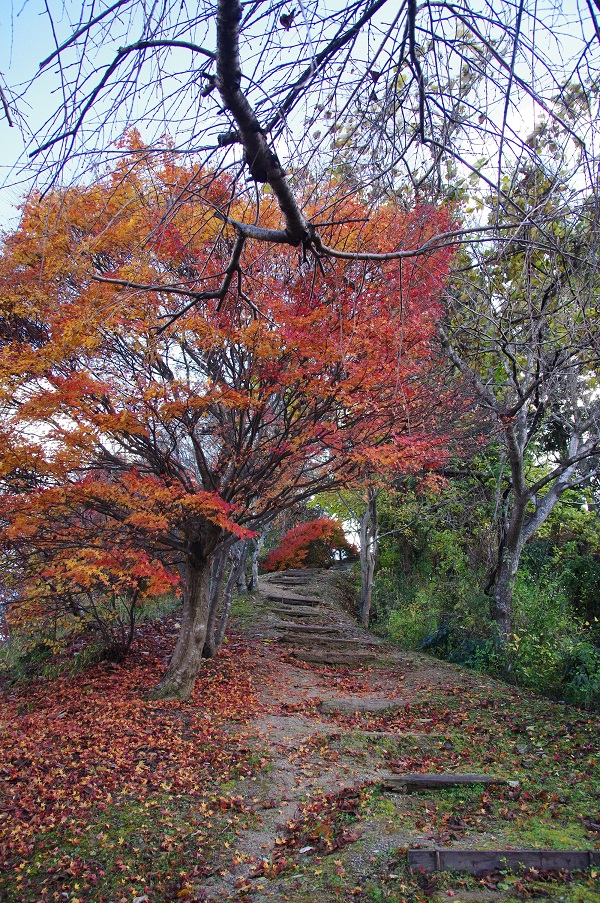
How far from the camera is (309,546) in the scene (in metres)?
21.1

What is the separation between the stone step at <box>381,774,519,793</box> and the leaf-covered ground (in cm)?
7

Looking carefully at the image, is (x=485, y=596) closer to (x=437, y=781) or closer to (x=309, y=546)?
(x=437, y=781)

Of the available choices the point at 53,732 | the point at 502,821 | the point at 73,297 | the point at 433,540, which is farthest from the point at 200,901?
the point at 433,540

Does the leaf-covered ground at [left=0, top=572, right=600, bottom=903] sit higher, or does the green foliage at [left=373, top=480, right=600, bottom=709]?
the green foliage at [left=373, top=480, right=600, bottom=709]

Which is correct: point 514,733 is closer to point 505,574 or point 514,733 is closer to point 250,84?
point 505,574

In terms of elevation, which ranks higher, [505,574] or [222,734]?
[505,574]

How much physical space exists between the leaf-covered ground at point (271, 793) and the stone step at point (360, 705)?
0.57 ft

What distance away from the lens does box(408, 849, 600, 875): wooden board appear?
9.89 ft

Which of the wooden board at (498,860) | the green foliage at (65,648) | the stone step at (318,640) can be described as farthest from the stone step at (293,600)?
the wooden board at (498,860)

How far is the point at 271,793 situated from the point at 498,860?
2.39 metres

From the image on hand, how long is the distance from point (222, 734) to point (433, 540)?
8.22 metres

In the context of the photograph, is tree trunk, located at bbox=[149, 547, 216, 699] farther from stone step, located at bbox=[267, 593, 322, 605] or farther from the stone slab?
stone step, located at bbox=[267, 593, 322, 605]

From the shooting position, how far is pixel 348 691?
8.56m

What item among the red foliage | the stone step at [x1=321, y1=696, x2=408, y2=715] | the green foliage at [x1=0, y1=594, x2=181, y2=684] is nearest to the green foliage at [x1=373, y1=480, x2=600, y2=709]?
the stone step at [x1=321, y1=696, x2=408, y2=715]
